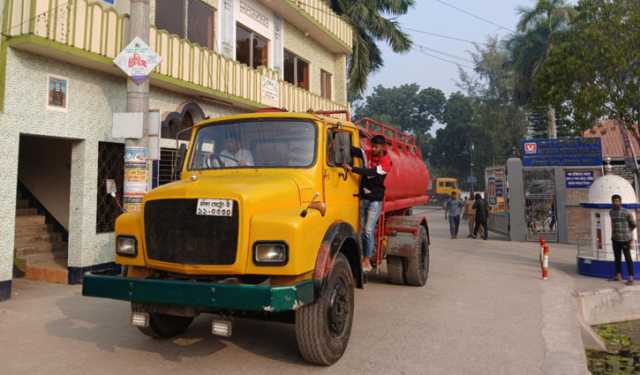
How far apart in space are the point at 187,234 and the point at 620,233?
8345 mm

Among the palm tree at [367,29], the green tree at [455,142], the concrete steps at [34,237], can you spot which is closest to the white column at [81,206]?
the concrete steps at [34,237]

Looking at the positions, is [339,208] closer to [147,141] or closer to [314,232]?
[314,232]

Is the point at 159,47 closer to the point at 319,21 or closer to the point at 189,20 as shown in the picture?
the point at 189,20

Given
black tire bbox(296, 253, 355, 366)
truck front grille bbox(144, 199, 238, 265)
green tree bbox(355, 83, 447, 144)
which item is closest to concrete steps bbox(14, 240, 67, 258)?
truck front grille bbox(144, 199, 238, 265)

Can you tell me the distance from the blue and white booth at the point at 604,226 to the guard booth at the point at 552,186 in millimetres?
5691

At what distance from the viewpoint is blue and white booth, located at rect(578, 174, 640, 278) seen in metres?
9.13

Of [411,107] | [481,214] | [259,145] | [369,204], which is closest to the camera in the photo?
[259,145]

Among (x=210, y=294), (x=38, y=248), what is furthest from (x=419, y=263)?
(x=38, y=248)

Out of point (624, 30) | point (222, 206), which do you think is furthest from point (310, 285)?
point (624, 30)

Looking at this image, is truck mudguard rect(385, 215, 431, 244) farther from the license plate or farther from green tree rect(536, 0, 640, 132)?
green tree rect(536, 0, 640, 132)

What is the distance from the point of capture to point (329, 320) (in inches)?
170

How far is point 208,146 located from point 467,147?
6465cm

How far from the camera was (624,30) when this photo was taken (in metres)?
10.2

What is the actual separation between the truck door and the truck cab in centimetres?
2
